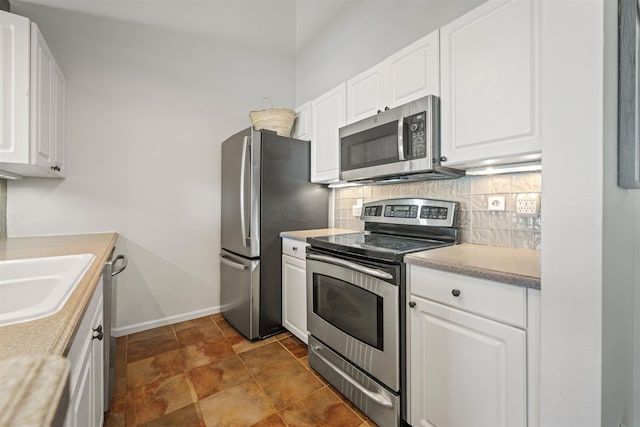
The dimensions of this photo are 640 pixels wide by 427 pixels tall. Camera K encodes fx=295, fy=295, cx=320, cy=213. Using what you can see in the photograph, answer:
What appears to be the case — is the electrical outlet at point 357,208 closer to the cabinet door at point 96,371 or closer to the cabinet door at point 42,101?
the cabinet door at point 96,371

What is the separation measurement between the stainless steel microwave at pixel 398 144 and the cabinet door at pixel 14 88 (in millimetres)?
1880

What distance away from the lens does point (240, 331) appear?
251 centimetres

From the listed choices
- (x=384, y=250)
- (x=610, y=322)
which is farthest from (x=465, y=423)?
(x=384, y=250)

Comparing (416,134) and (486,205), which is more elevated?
(416,134)

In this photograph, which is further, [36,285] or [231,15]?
[231,15]

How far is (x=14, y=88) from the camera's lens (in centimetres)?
158

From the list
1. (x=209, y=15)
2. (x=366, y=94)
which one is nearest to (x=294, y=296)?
(x=366, y=94)

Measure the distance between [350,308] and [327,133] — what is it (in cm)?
142

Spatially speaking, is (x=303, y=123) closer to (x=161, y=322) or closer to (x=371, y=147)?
(x=371, y=147)

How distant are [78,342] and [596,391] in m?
1.52

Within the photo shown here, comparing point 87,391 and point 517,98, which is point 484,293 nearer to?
point 517,98

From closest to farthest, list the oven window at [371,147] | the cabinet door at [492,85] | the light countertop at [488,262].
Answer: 1. the light countertop at [488,262]
2. the cabinet door at [492,85]
3. the oven window at [371,147]

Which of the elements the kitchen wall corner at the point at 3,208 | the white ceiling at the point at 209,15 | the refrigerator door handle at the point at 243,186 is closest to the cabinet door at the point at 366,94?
the refrigerator door handle at the point at 243,186

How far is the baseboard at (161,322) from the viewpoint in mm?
2520
